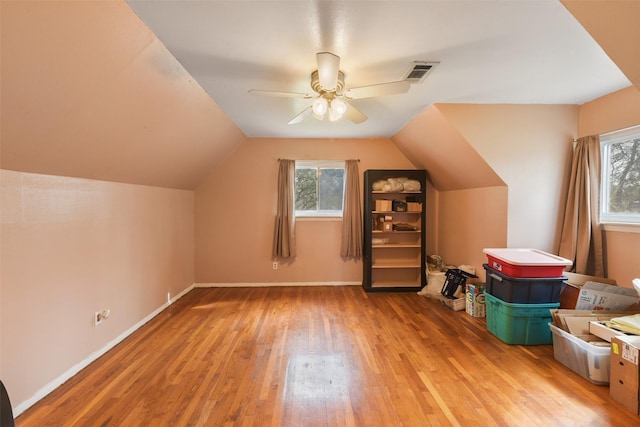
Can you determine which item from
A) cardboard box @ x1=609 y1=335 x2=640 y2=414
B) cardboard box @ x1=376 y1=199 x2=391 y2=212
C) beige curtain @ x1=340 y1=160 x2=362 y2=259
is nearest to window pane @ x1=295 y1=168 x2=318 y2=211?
beige curtain @ x1=340 y1=160 x2=362 y2=259

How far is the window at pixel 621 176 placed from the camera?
2.48 m

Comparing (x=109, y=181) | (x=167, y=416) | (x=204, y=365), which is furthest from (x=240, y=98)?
(x=167, y=416)

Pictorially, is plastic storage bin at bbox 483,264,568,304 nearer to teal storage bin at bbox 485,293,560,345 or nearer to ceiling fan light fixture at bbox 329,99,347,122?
teal storage bin at bbox 485,293,560,345

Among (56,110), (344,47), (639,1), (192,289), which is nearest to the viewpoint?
(639,1)

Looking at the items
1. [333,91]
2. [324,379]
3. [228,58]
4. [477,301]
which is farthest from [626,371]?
[228,58]

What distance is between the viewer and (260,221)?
14.1 ft

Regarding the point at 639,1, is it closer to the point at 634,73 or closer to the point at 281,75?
the point at 634,73

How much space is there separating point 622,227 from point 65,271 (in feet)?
15.7

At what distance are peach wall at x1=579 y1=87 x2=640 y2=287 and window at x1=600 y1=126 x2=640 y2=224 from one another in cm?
9

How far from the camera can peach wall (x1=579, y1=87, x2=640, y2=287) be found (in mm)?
2396

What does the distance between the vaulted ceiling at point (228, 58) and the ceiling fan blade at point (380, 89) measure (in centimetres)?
21

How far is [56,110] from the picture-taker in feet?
5.08

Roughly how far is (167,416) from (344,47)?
2657mm

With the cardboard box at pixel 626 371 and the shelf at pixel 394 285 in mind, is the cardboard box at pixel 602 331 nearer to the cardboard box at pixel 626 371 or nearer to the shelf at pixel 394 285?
the cardboard box at pixel 626 371
